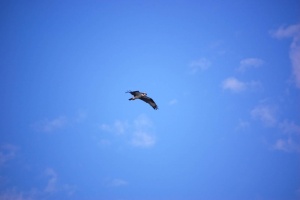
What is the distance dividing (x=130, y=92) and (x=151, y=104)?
10.2 ft

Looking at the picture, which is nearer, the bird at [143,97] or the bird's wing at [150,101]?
the bird at [143,97]

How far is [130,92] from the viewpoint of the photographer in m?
32.7

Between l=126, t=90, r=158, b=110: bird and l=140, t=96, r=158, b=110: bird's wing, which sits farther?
l=140, t=96, r=158, b=110: bird's wing

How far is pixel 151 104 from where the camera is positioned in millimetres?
34344
